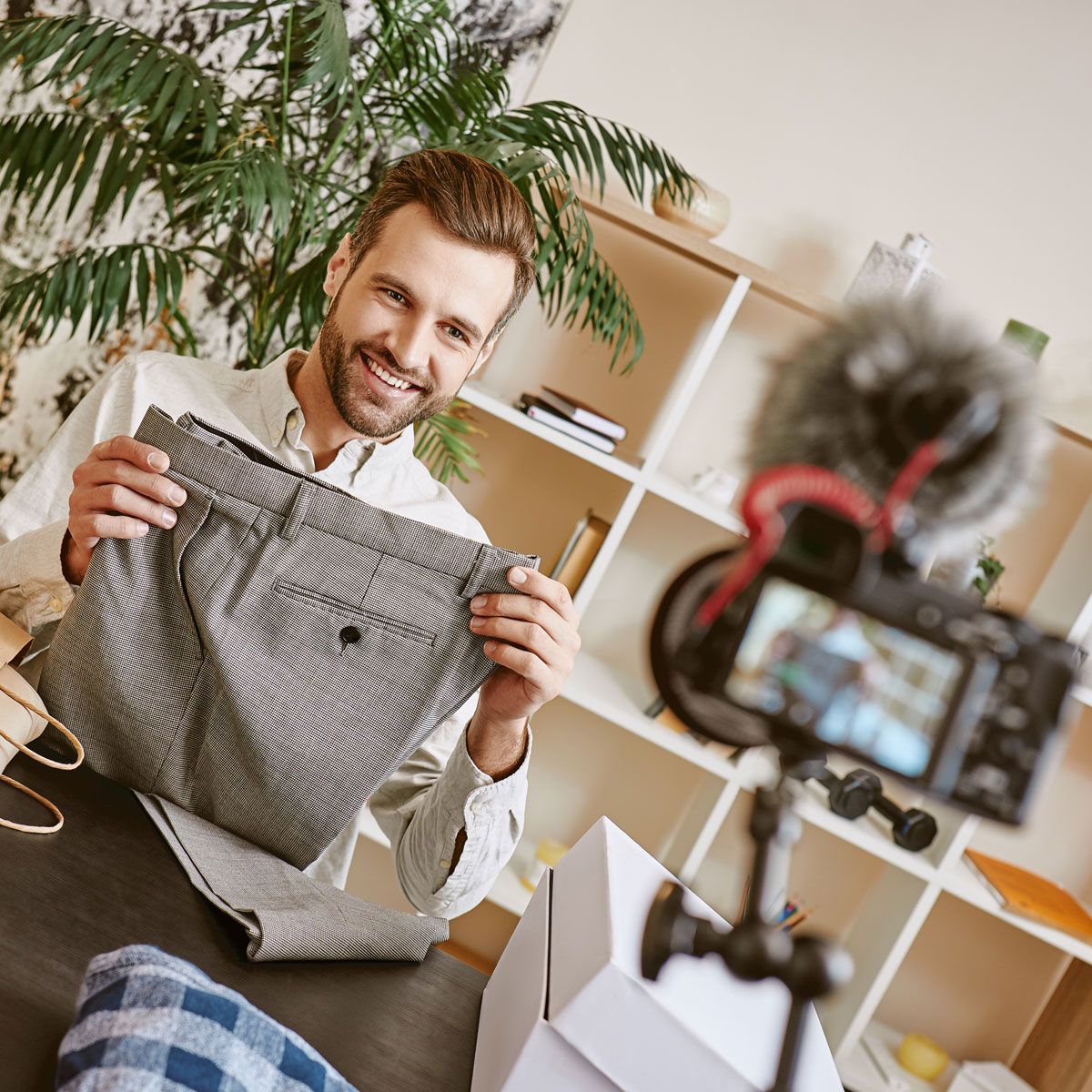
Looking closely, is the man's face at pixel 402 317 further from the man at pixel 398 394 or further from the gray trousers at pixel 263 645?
the gray trousers at pixel 263 645

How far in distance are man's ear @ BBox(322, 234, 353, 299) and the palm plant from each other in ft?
0.31

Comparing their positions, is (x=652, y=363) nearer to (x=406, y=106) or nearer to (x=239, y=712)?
(x=406, y=106)

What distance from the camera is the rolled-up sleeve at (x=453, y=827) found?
1.10 m

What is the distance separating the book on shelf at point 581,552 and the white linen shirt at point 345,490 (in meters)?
0.49

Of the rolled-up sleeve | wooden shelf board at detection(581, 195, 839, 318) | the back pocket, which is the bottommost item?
the rolled-up sleeve

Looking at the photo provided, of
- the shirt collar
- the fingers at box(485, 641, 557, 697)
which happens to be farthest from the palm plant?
the fingers at box(485, 641, 557, 697)

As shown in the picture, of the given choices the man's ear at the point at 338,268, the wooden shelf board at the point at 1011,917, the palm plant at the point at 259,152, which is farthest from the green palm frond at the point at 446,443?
the wooden shelf board at the point at 1011,917

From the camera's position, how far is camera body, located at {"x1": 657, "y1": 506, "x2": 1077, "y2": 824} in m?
→ 0.29

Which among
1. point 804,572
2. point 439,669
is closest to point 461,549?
point 439,669

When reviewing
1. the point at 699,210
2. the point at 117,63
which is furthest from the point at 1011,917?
the point at 117,63

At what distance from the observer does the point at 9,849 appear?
0.71 metres

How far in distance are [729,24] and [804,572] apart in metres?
2.32

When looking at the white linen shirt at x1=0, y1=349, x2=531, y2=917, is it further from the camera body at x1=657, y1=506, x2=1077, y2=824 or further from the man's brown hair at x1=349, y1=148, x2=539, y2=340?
the camera body at x1=657, y1=506, x2=1077, y2=824

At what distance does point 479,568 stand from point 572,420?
1.27 m
